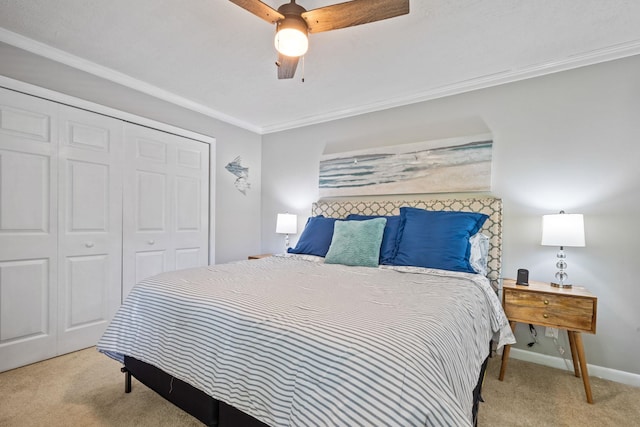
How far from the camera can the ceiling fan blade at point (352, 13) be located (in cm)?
145

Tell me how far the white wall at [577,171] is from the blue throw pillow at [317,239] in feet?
4.47

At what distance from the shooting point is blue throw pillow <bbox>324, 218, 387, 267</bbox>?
7.93ft

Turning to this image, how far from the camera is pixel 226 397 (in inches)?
46.3

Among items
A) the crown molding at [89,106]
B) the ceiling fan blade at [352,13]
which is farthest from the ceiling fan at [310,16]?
the crown molding at [89,106]

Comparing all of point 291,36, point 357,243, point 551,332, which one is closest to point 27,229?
point 291,36

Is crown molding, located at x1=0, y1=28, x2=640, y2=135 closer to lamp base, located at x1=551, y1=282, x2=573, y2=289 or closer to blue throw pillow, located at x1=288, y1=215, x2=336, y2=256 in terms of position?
blue throw pillow, located at x1=288, y1=215, x2=336, y2=256

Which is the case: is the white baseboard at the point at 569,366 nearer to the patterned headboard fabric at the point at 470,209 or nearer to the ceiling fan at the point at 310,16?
the patterned headboard fabric at the point at 470,209

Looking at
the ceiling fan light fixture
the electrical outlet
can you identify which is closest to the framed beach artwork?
the electrical outlet

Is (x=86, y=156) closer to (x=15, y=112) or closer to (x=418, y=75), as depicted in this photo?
(x=15, y=112)

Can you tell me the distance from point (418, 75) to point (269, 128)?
217cm

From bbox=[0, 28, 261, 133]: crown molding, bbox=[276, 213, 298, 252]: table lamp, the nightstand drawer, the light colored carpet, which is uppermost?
bbox=[0, 28, 261, 133]: crown molding

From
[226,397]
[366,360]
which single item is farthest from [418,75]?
[226,397]

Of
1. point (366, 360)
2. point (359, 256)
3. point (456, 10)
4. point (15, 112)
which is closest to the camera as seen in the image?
point (366, 360)

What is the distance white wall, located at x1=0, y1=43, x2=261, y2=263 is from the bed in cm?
175
